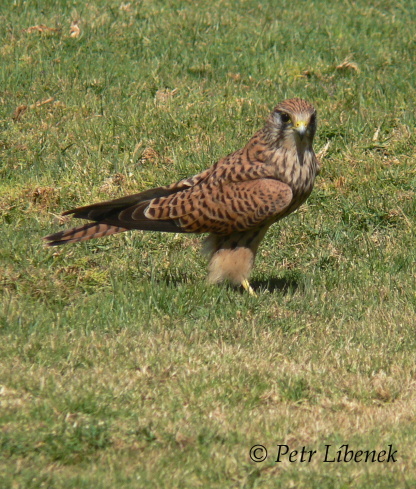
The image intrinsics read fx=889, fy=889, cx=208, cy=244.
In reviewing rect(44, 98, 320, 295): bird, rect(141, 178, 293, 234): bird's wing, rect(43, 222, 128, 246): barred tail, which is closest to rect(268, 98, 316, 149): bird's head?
rect(44, 98, 320, 295): bird

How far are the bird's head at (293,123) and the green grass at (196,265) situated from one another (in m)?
1.00

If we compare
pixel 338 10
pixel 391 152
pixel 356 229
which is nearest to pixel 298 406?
pixel 356 229

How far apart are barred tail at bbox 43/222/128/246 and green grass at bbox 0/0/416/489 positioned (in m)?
0.22

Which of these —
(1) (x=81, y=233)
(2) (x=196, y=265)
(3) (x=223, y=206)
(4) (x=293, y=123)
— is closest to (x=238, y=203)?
(3) (x=223, y=206)

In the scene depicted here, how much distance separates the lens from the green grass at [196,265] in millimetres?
3969

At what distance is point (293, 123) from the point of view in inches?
229

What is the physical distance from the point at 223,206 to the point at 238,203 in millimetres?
113

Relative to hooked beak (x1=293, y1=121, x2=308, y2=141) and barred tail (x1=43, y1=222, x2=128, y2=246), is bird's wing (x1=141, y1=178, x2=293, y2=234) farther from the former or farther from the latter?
hooked beak (x1=293, y1=121, x2=308, y2=141)

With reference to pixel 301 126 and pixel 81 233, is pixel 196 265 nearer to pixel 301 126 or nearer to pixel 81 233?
pixel 81 233

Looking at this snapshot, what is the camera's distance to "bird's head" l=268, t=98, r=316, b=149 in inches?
227

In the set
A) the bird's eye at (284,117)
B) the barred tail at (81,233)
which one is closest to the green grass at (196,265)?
the barred tail at (81,233)

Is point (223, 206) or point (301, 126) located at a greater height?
point (301, 126)

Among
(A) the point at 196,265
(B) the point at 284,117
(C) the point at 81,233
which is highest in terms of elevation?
(B) the point at 284,117

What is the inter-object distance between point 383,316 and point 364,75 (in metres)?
4.35
